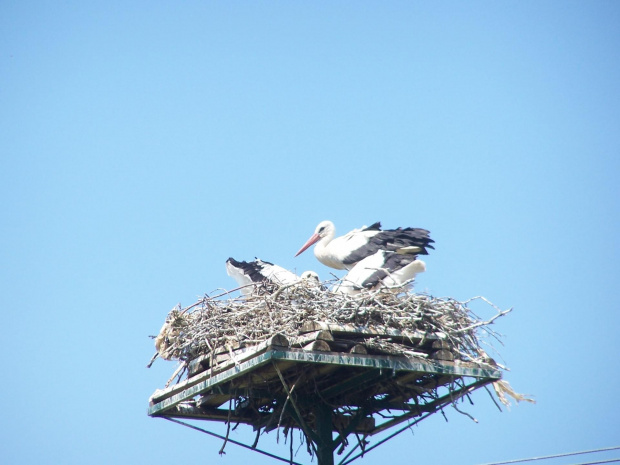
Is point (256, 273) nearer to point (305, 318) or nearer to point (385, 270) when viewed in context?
point (385, 270)

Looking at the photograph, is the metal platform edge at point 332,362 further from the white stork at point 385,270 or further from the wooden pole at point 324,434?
the white stork at point 385,270

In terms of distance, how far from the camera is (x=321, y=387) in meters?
8.05

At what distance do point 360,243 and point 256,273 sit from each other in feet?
3.88

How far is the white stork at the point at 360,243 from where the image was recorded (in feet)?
31.5

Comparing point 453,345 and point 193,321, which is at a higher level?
point 193,321

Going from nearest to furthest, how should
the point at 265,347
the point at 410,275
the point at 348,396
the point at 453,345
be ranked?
the point at 265,347
the point at 453,345
the point at 348,396
the point at 410,275

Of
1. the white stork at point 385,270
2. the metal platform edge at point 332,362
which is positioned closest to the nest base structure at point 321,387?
the metal platform edge at point 332,362

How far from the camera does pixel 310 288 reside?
7.83m

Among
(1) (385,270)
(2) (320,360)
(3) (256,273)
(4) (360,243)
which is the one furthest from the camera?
(4) (360,243)

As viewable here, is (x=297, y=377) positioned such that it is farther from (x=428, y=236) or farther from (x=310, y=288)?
(x=428, y=236)

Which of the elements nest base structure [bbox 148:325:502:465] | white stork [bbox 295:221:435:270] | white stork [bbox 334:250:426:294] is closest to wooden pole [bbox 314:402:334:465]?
nest base structure [bbox 148:325:502:465]

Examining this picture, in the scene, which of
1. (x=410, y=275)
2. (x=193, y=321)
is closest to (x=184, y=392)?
(x=193, y=321)

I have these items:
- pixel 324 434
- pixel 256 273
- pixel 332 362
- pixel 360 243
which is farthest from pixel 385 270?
pixel 332 362

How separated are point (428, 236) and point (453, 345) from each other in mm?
2182
